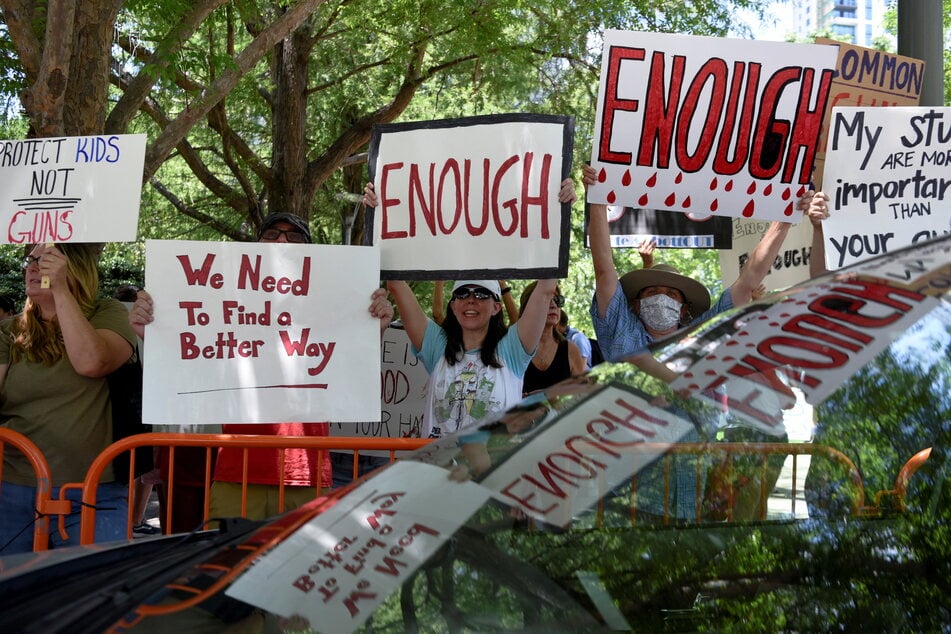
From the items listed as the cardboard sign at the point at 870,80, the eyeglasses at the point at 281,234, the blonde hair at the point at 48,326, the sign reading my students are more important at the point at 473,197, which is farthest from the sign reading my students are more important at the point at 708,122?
the blonde hair at the point at 48,326

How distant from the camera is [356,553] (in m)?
1.93

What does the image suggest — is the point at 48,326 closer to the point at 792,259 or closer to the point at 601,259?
the point at 601,259

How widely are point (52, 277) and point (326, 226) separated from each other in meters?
14.3

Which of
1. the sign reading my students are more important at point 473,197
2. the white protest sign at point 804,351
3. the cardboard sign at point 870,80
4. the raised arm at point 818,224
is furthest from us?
the cardboard sign at point 870,80

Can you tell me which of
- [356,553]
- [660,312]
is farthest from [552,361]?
[356,553]

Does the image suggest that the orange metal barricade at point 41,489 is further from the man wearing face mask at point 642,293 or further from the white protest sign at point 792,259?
the white protest sign at point 792,259

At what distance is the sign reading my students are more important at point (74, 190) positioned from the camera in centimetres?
467

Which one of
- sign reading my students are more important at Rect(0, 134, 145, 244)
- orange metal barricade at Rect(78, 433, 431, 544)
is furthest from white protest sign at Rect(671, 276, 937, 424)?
sign reading my students are more important at Rect(0, 134, 145, 244)

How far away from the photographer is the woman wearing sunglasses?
609 centimetres

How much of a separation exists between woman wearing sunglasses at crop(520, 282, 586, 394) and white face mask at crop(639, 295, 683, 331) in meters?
1.28

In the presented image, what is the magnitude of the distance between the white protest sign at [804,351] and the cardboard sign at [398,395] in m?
5.43

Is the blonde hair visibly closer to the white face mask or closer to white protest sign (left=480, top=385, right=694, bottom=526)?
the white face mask

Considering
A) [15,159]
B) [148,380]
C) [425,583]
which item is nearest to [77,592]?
[425,583]

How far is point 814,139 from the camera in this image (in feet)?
15.8
